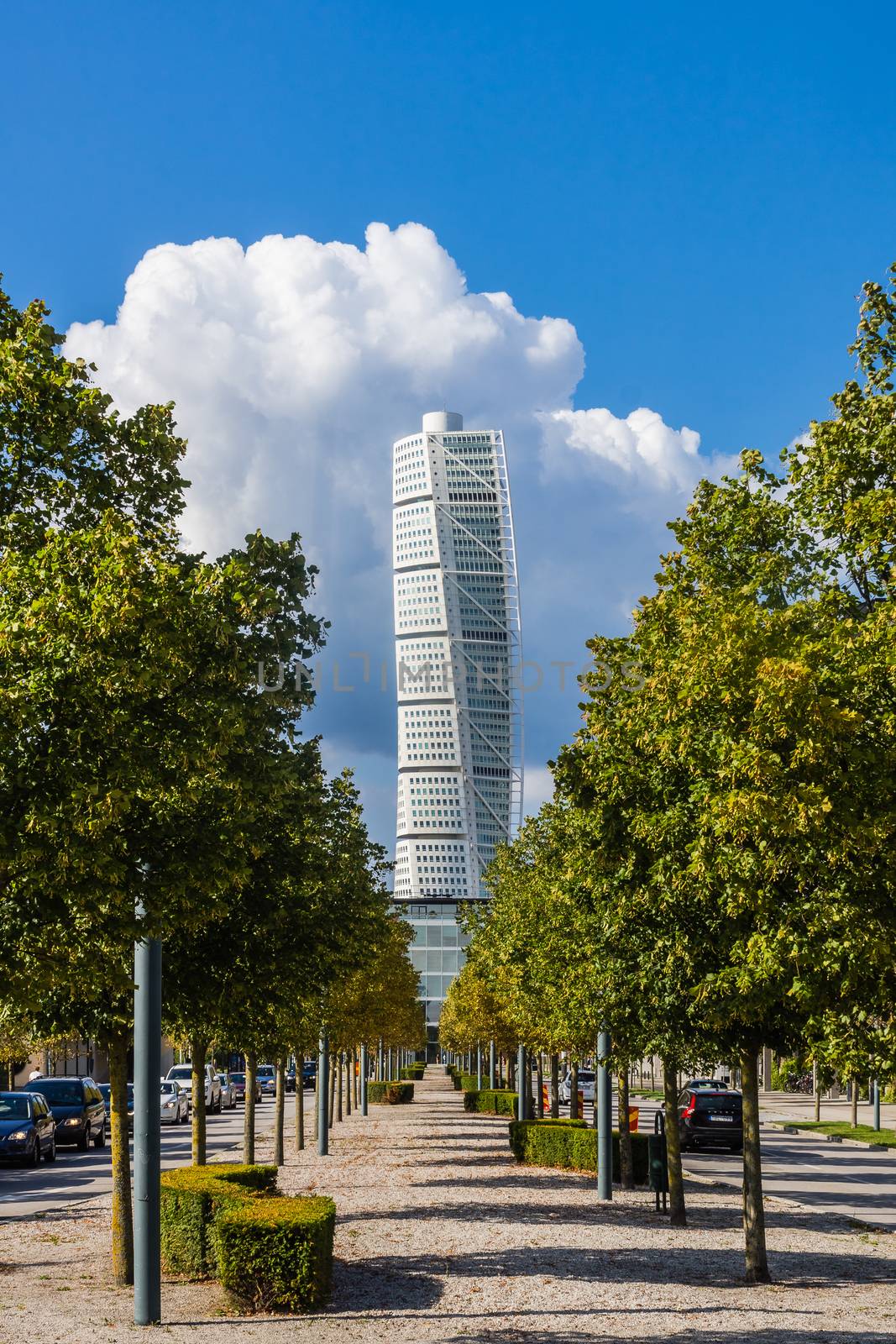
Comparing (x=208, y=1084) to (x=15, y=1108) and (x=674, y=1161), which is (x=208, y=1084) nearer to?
(x=15, y=1108)

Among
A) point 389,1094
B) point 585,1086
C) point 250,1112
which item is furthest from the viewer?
point 585,1086

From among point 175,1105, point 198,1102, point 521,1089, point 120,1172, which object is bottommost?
point 175,1105

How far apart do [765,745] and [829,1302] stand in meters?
6.38

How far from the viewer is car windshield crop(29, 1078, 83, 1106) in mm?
37834

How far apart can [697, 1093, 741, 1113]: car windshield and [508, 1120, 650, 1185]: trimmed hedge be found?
8.60 meters

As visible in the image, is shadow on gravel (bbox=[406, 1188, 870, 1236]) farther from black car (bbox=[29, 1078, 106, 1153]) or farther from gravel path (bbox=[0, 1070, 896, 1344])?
black car (bbox=[29, 1078, 106, 1153])

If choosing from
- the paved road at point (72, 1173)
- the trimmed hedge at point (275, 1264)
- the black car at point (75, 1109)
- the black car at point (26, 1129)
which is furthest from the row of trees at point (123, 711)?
the black car at point (75, 1109)

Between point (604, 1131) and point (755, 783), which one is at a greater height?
point (755, 783)

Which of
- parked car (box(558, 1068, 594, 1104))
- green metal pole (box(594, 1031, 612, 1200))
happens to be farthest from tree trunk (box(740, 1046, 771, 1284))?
parked car (box(558, 1068, 594, 1104))

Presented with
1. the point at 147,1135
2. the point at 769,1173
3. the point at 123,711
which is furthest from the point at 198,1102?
the point at 769,1173

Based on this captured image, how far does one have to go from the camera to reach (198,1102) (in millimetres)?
19906

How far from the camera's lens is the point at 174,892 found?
Result: 8289 millimetres

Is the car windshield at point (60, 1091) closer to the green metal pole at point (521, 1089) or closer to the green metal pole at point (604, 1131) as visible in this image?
the green metal pole at point (521, 1089)

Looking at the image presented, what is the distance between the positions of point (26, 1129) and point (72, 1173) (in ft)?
9.44
